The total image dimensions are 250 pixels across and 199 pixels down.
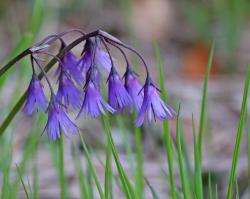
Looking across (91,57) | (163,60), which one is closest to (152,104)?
(91,57)

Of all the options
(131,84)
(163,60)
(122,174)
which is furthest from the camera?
(163,60)

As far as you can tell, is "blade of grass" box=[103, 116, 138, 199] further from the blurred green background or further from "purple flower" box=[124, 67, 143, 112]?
the blurred green background

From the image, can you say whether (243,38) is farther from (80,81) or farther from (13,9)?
(80,81)

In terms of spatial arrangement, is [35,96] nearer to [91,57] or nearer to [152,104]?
[91,57]

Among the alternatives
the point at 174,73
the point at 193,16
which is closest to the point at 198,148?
the point at 174,73

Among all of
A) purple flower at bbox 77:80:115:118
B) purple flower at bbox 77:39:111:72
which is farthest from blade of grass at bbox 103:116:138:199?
purple flower at bbox 77:39:111:72
